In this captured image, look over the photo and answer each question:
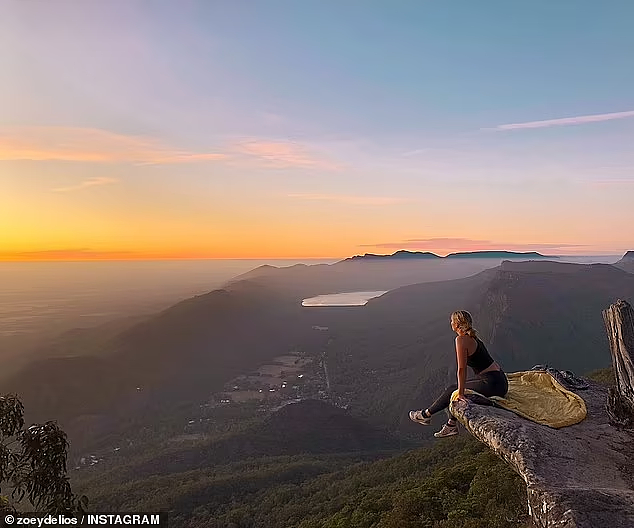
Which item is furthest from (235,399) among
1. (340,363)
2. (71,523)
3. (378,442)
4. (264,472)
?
(71,523)

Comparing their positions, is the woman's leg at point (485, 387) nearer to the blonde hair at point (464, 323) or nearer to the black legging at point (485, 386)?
the black legging at point (485, 386)

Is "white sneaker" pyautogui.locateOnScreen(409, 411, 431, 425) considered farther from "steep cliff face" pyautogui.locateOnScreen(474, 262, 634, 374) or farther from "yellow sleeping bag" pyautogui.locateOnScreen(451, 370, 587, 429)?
"steep cliff face" pyautogui.locateOnScreen(474, 262, 634, 374)

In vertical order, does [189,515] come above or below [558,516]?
below

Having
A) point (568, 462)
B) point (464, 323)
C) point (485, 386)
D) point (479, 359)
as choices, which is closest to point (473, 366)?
point (479, 359)

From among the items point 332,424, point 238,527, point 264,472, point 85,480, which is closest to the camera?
point 238,527

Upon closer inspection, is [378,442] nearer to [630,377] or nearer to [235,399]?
[235,399]

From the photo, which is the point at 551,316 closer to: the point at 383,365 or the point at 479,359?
the point at 383,365

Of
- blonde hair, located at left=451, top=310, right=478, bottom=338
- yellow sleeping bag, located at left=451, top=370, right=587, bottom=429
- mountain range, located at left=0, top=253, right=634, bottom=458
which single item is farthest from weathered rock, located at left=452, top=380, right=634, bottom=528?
mountain range, located at left=0, top=253, right=634, bottom=458
